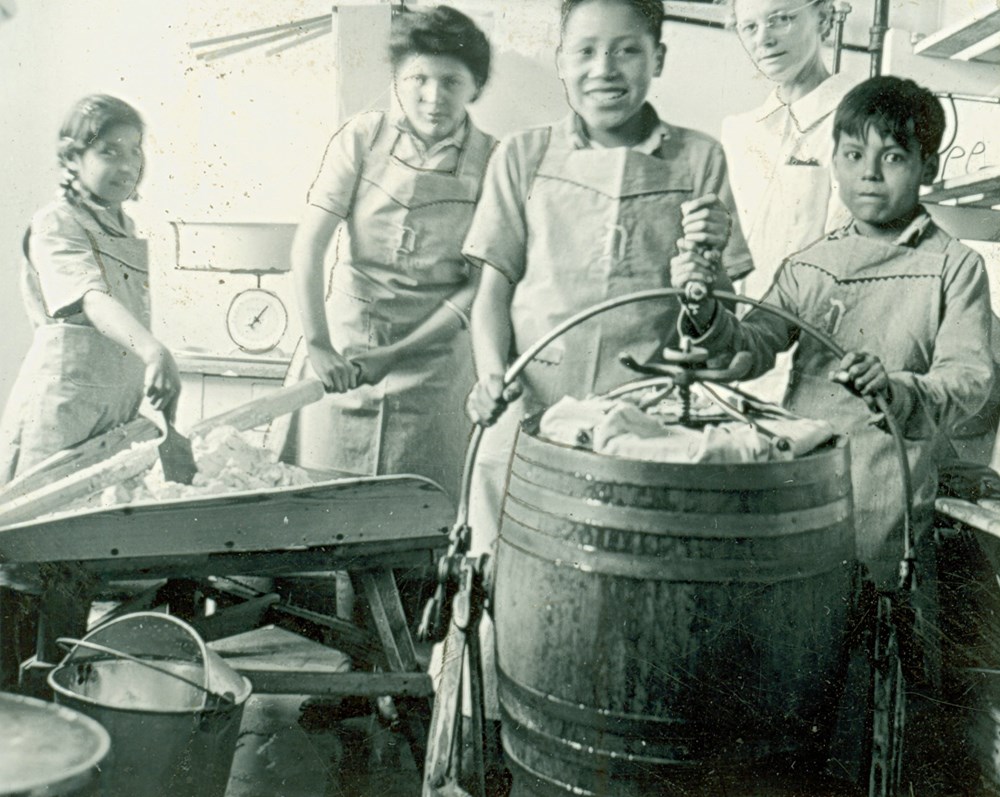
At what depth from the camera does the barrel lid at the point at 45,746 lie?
1.73 meters

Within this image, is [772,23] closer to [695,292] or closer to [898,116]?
[898,116]

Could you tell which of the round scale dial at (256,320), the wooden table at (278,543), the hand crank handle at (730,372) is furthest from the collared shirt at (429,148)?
the hand crank handle at (730,372)

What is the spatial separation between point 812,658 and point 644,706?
12.0 inches

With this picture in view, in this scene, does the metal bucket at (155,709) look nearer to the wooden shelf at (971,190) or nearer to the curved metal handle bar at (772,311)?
the curved metal handle bar at (772,311)

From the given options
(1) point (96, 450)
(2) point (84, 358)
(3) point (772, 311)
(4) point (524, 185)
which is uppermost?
(4) point (524, 185)

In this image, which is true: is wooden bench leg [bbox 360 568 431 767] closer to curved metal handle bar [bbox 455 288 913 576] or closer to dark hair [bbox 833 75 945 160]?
curved metal handle bar [bbox 455 288 913 576]

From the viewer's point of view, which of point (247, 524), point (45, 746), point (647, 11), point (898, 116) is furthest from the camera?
point (647, 11)

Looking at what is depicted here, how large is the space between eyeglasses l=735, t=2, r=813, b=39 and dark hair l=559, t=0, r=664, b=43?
0.72 feet

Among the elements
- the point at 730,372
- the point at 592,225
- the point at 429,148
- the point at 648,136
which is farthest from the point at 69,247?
the point at 730,372

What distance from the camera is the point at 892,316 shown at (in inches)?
87.2

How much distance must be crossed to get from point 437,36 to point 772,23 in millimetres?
885

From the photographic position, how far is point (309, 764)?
236cm

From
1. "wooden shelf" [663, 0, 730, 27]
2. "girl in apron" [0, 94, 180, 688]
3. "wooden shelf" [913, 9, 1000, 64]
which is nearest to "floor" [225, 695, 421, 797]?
"girl in apron" [0, 94, 180, 688]

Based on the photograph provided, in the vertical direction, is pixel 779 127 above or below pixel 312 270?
above
